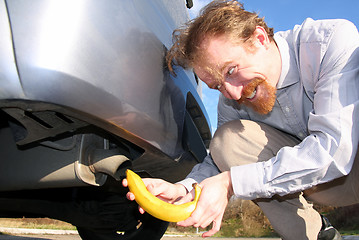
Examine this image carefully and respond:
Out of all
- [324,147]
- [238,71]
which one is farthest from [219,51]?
[324,147]

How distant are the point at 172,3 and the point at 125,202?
42.9 inches

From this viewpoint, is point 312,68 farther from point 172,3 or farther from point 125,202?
point 125,202

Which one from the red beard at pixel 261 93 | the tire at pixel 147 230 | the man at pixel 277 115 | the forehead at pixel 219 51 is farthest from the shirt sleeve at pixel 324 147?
the tire at pixel 147 230

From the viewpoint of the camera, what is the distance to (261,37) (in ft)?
4.73

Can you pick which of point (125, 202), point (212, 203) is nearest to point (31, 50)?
point (212, 203)

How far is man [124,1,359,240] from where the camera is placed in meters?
1.06

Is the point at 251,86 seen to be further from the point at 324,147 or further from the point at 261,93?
the point at 324,147

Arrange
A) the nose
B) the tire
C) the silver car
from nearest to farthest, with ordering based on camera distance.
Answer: the silver car
the nose
the tire

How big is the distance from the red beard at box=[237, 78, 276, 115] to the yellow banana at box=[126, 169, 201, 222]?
55 centimetres

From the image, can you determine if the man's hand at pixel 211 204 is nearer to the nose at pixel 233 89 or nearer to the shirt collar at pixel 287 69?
the nose at pixel 233 89

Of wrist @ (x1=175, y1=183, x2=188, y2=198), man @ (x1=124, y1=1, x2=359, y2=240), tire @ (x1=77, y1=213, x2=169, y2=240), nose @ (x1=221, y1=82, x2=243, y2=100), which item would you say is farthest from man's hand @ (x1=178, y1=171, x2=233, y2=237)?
tire @ (x1=77, y1=213, x2=169, y2=240)

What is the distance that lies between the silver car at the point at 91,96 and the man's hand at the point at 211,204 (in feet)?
0.83

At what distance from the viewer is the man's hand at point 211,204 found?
3.25ft

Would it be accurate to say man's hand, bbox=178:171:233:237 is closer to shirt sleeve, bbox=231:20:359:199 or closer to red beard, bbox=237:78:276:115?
shirt sleeve, bbox=231:20:359:199
